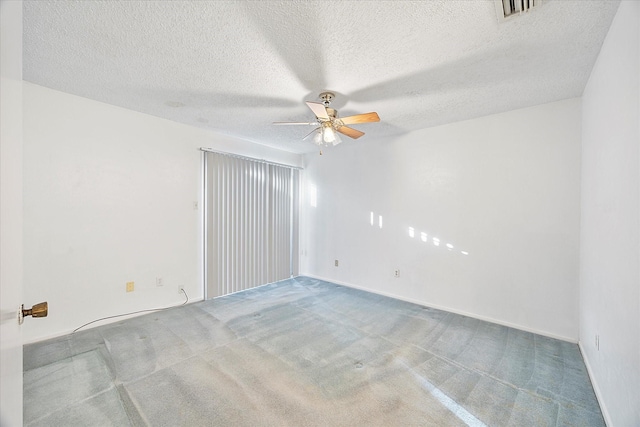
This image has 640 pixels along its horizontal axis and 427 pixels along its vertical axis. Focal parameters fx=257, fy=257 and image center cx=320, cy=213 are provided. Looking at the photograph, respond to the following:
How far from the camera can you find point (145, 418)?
164 centimetres

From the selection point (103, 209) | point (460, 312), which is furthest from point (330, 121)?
point (460, 312)

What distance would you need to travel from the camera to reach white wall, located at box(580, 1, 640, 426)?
1290 millimetres

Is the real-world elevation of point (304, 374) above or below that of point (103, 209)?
below

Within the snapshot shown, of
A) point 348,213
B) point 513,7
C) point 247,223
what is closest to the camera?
point 513,7

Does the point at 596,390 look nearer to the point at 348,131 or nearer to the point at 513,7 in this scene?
the point at 513,7

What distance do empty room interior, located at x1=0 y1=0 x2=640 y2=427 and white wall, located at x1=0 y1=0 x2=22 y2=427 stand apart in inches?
0.6

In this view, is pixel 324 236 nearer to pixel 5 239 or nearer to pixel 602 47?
pixel 602 47

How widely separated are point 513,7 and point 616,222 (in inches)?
55.4

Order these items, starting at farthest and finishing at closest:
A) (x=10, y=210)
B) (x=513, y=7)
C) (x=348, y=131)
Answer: (x=348, y=131) → (x=513, y=7) → (x=10, y=210)

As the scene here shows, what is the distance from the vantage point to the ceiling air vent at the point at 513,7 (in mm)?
1430

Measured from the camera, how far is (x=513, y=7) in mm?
1473

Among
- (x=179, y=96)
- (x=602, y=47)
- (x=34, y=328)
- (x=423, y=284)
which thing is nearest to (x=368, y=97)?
(x=602, y=47)

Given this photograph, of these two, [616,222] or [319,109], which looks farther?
[319,109]

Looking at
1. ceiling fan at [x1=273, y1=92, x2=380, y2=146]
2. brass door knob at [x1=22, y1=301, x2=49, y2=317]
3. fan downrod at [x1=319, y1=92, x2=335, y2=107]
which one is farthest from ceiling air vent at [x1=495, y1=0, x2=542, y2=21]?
brass door knob at [x1=22, y1=301, x2=49, y2=317]
